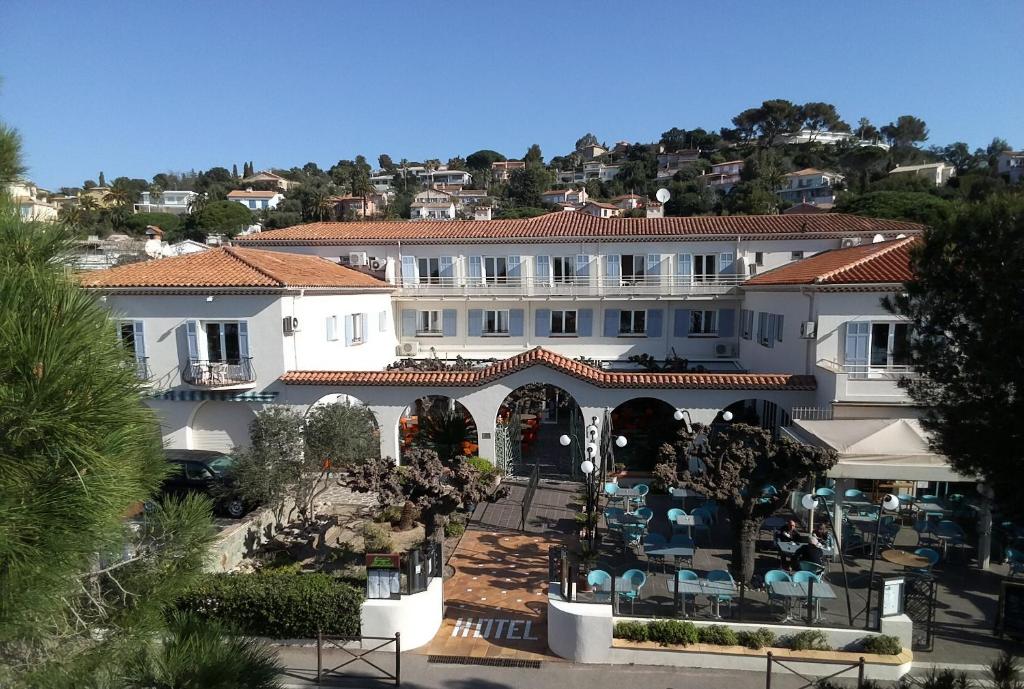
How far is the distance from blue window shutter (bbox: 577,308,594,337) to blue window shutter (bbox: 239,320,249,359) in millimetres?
15872

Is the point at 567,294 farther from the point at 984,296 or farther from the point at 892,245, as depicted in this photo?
the point at 984,296

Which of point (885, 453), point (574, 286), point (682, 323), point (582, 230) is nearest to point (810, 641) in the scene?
point (885, 453)

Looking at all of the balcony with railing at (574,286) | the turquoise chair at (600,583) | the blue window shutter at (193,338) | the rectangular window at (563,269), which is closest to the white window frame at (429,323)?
the balcony with railing at (574,286)

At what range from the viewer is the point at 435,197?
112688 millimetres

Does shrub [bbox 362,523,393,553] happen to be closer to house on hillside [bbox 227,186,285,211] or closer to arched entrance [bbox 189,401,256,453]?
arched entrance [bbox 189,401,256,453]

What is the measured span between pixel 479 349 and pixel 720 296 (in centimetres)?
1206

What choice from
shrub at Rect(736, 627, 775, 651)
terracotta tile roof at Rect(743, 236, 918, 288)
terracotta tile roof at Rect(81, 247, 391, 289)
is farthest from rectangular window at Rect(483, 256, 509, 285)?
shrub at Rect(736, 627, 775, 651)

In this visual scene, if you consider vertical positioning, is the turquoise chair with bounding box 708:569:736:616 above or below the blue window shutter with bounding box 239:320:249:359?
below

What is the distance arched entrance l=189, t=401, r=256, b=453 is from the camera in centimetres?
2105

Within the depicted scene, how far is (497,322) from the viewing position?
3123cm

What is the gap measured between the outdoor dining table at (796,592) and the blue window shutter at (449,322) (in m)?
22.2

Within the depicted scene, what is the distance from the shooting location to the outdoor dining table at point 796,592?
36.0 ft

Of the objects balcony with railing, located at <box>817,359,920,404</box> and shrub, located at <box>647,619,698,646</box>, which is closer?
shrub, located at <box>647,619,698,646</box>

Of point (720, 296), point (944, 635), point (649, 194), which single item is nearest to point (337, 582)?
point (944, 635)
